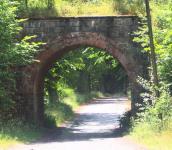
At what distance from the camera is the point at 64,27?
20.7m

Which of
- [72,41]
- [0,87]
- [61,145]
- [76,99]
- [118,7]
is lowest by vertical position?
[76,99]

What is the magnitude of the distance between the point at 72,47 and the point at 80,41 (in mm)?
842

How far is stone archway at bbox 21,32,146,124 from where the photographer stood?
2038 cm

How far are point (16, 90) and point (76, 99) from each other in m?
21.3

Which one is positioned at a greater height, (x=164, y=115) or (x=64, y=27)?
(x=64, y=27)

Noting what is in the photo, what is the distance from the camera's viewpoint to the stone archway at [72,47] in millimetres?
20375

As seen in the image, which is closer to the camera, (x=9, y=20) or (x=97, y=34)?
(x=9, y=20)

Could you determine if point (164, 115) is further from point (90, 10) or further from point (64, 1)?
point (64, 1)

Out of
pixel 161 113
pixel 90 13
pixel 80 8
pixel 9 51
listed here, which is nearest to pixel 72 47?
pixel 90 13

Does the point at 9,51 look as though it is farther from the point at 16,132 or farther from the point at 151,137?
the point at 151,137

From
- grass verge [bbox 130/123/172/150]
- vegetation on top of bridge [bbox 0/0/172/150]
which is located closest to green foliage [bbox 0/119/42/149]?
vegetation on top of bridge [bbox 0/0/172/150]

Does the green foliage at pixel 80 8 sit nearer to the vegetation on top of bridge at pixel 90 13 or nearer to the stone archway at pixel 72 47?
the vegetation on top of bridge at pixel 90 13

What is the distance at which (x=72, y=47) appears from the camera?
2138 centimetres

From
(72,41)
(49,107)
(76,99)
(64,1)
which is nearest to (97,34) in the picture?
(72,41)
